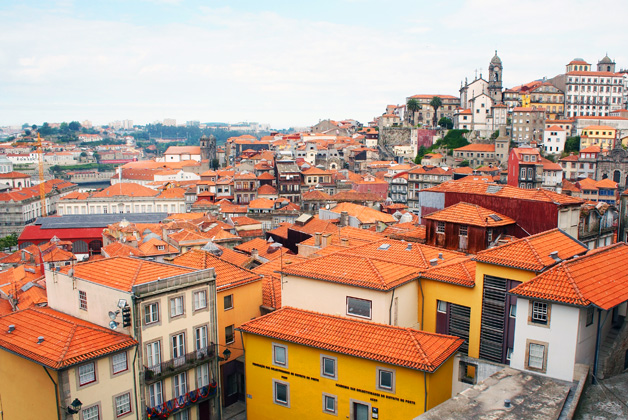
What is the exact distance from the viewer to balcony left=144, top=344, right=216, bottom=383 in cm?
2105

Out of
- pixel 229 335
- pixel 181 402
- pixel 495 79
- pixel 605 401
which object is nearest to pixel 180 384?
pixel 181 402

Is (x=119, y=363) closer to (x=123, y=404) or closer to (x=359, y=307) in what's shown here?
(x=123, y=404)

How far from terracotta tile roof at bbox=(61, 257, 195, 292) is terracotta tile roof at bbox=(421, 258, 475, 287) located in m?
10.1

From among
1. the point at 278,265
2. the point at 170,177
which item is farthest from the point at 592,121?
the point at 278,265

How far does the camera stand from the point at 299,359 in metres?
20.3

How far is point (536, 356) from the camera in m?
18.0

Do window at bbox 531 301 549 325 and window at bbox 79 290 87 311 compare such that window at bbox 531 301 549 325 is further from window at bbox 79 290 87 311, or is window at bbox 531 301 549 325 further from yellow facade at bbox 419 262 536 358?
window at bbox 79 290 87 311

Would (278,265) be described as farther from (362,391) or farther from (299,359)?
(362,391)

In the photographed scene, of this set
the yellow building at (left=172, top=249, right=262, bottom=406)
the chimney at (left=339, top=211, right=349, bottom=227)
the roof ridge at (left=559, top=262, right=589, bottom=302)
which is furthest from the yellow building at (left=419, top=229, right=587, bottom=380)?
the chimney at (left=339, top=211, right=349, bottom=227)

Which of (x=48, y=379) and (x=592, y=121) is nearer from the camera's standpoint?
(x=48, y=379)

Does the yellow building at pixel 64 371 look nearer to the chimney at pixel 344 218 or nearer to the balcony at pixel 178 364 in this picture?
the balcony at pixel 178 364

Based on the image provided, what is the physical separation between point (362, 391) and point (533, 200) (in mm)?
13406

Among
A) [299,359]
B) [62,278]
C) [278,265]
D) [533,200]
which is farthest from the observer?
[278,265]

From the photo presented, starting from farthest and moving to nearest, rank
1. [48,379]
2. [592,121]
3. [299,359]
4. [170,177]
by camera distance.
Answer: [170,177] < [592,121] < [299,359] < [48,379]
